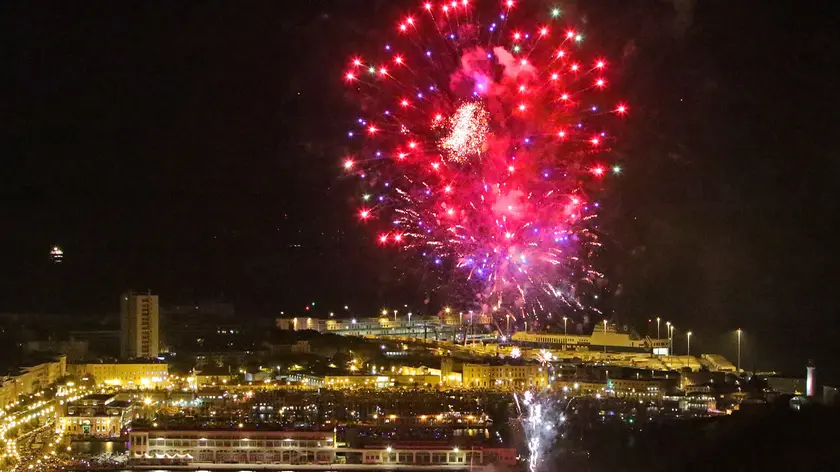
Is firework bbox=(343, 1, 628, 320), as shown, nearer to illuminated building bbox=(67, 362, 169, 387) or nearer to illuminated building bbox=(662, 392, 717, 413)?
illuminated building bbox=(662, 392, 717, 413)

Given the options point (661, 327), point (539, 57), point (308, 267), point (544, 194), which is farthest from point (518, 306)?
point (308, 267)

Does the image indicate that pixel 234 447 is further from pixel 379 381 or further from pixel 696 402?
pixel 696 402

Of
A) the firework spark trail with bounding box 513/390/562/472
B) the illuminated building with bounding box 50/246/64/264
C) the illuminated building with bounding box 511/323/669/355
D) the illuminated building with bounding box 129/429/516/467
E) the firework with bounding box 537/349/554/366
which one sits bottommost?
the illuminated building with bounding box 129/429/516/467

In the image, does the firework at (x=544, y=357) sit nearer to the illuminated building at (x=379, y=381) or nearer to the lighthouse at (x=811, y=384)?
the illuminated building at (x=379, y=381)

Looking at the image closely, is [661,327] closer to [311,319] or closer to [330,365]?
[330,365]

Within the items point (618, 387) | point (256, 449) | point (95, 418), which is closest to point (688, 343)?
point (618, 387)

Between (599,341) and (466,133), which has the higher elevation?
(466,133)

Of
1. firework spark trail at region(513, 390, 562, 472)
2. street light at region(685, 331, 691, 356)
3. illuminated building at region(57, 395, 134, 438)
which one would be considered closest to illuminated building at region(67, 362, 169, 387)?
illuminated building at region(57, 395, 134, 438)
